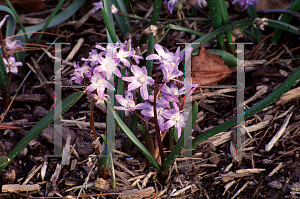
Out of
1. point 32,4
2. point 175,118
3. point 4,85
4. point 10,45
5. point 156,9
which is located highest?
point 32,4

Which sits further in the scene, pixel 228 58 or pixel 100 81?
pixel 228 58

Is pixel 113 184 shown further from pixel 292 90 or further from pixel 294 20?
pixel 294 20

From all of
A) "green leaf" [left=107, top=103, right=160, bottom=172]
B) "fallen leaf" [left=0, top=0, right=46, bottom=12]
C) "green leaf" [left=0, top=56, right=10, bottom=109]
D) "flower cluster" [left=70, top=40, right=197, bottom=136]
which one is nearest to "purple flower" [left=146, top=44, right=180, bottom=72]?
"flower cluster" [left=70, top=40, right=197, bottom=136]

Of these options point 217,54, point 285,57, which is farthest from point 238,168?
point 285,57

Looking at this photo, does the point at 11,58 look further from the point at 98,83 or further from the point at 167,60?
the point at 167,60

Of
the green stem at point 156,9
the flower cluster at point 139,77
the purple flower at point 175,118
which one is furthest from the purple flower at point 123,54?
the green stem at point 156,9

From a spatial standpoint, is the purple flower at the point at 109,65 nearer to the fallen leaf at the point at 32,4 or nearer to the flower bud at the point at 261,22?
the flower bud at the point at 261,22

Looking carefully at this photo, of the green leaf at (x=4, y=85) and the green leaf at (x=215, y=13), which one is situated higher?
the green leaf at (x=215, y=13)

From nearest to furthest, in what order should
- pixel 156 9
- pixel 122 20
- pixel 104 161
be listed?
pixel 104 161 → pixel 156 9 → pixel 122 20

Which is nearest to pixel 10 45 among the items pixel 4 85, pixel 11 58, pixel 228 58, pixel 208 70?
pixel 11 58

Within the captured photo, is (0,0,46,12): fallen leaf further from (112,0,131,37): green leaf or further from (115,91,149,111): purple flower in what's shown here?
(115,91,149,111): purple flower
